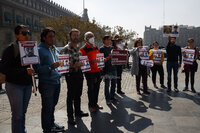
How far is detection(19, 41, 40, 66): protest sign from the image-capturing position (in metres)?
2.92

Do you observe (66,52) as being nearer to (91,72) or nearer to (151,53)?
(91,72)

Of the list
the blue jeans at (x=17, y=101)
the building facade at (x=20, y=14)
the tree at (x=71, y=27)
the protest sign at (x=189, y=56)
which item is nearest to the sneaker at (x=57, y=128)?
the blue jeans at (x=17, y=101)

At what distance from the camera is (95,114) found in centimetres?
479

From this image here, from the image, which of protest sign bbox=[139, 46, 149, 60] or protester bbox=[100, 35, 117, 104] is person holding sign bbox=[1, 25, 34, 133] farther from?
protest sign bbox=[139, 46, 149, 60]

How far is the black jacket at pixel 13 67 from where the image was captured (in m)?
2.83

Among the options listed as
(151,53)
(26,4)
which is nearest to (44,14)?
(26,4)

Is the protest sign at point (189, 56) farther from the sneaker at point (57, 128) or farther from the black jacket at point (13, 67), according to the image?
the black jacket at point (13, 67)

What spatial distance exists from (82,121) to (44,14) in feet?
188

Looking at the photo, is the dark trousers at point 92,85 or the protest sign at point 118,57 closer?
the dark trousers at point 92,85

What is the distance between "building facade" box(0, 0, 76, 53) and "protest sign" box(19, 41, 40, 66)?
116ft

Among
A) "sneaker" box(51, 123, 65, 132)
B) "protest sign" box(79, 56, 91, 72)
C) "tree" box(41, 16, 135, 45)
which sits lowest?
"sneaker" box(51, 123, 65, 132)

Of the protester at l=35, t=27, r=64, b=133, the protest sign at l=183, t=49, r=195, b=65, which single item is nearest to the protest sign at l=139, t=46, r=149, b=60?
the protest sign at l=183, t=49, r=195, b=65

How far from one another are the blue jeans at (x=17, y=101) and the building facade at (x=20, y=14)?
116ft

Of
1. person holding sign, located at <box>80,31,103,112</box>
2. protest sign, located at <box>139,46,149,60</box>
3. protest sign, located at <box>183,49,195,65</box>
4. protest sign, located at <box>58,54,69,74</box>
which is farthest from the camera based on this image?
protest sign, located at <box>183,49,195,65</box>
